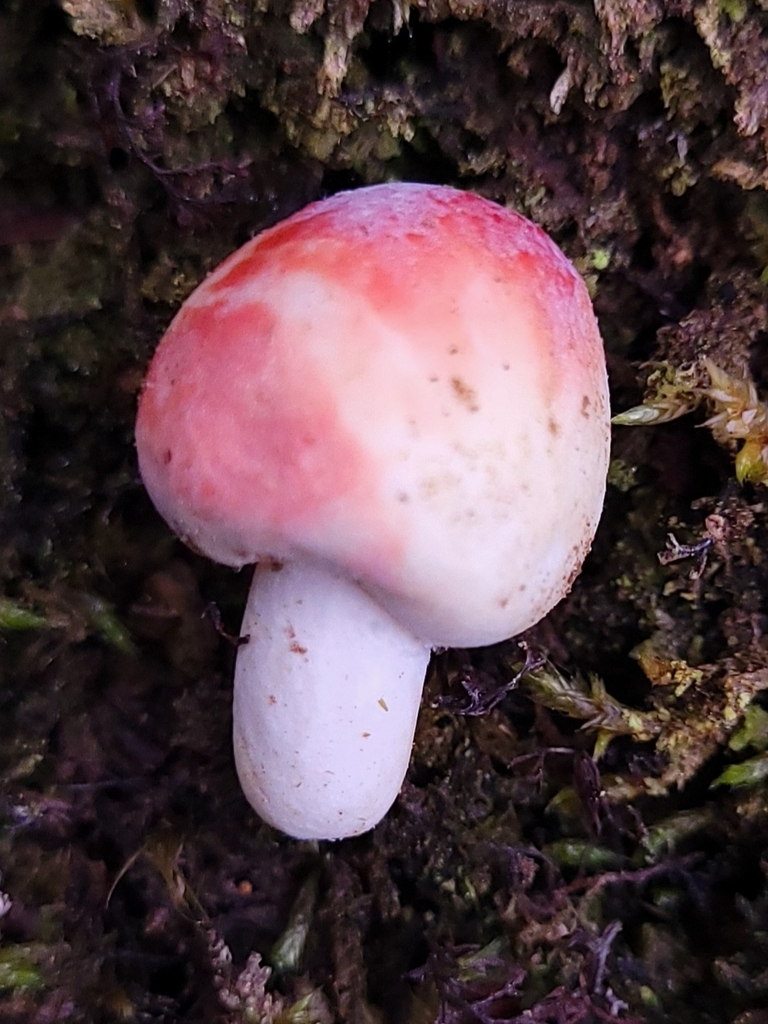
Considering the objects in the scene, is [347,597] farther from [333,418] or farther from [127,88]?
[127,88]

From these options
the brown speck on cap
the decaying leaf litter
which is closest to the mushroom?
the brown speck on cap

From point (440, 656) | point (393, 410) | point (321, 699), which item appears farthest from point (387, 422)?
point (440, 656)

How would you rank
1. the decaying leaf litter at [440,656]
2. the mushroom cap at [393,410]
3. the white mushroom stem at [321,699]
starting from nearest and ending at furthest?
the mushroom cap at [393,410], the white mushroom stem at [321,699], the decaying leaf litter at [440,656]

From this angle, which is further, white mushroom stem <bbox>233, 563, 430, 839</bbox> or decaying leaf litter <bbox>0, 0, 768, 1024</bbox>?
decaying leaf litter <bbox>0, 0, 768, 1024</bbox>

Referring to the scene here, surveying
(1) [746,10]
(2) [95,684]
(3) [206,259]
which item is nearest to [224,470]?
(3) [206,259]

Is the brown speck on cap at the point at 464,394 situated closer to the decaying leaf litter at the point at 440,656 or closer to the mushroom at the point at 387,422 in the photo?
the mushroom at the point at 387,422

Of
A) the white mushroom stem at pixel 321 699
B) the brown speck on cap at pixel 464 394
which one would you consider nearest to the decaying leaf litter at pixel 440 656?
the white mushroom stem at pixel 321 699

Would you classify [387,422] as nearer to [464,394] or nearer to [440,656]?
[464,394]

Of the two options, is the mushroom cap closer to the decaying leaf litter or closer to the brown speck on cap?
the brown speck on cap

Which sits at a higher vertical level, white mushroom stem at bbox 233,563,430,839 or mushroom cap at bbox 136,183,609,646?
mushroom cap at bbox 136,183,609,646
